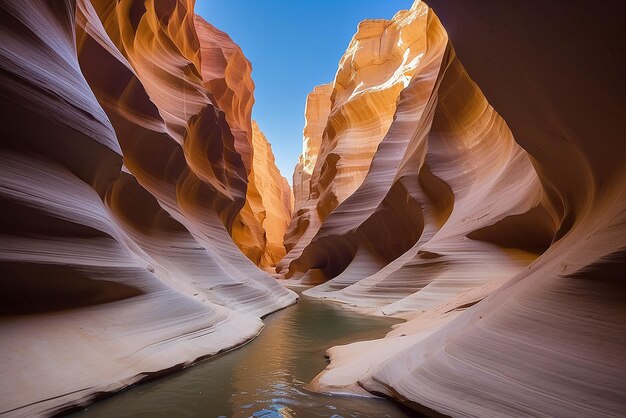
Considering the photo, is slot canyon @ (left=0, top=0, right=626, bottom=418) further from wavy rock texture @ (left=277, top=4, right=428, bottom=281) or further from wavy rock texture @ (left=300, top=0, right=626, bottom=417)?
wavy rock texture @ (left=277, top=4, right=428, bottom=281)

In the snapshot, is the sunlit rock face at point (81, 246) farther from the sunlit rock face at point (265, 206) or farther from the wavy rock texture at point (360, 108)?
the sunlit rock face at point (265, 206)

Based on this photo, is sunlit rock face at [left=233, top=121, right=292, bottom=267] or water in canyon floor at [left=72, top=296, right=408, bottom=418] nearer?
water in canyon floor at [left=72, top=296, right=408, bottom=418]

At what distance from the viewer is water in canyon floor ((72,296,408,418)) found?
9.52 feet

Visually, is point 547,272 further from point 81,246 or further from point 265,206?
point 265,206

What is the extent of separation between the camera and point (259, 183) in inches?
1736

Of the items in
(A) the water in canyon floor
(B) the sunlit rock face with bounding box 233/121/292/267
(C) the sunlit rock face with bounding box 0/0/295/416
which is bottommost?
(A) the water in canyon floor

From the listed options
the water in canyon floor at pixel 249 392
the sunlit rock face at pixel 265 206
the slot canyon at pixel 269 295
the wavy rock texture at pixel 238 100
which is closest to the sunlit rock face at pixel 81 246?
the slot canyon at pixel 269 295

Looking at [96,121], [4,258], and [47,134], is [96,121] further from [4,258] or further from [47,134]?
[4,258]

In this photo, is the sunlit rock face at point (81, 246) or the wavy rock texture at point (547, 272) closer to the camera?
the wavy rock texture at point (547, 272)

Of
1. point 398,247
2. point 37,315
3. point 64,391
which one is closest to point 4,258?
point 37,315

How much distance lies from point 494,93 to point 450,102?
935cm

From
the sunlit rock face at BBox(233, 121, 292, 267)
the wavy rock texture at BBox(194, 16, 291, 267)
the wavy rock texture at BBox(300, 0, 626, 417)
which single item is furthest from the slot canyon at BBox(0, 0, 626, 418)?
the sunlit rock face at BBox(233, 121, 292, 267)

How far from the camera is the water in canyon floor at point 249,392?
2.90 metres

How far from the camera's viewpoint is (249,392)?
3385 millimetres
